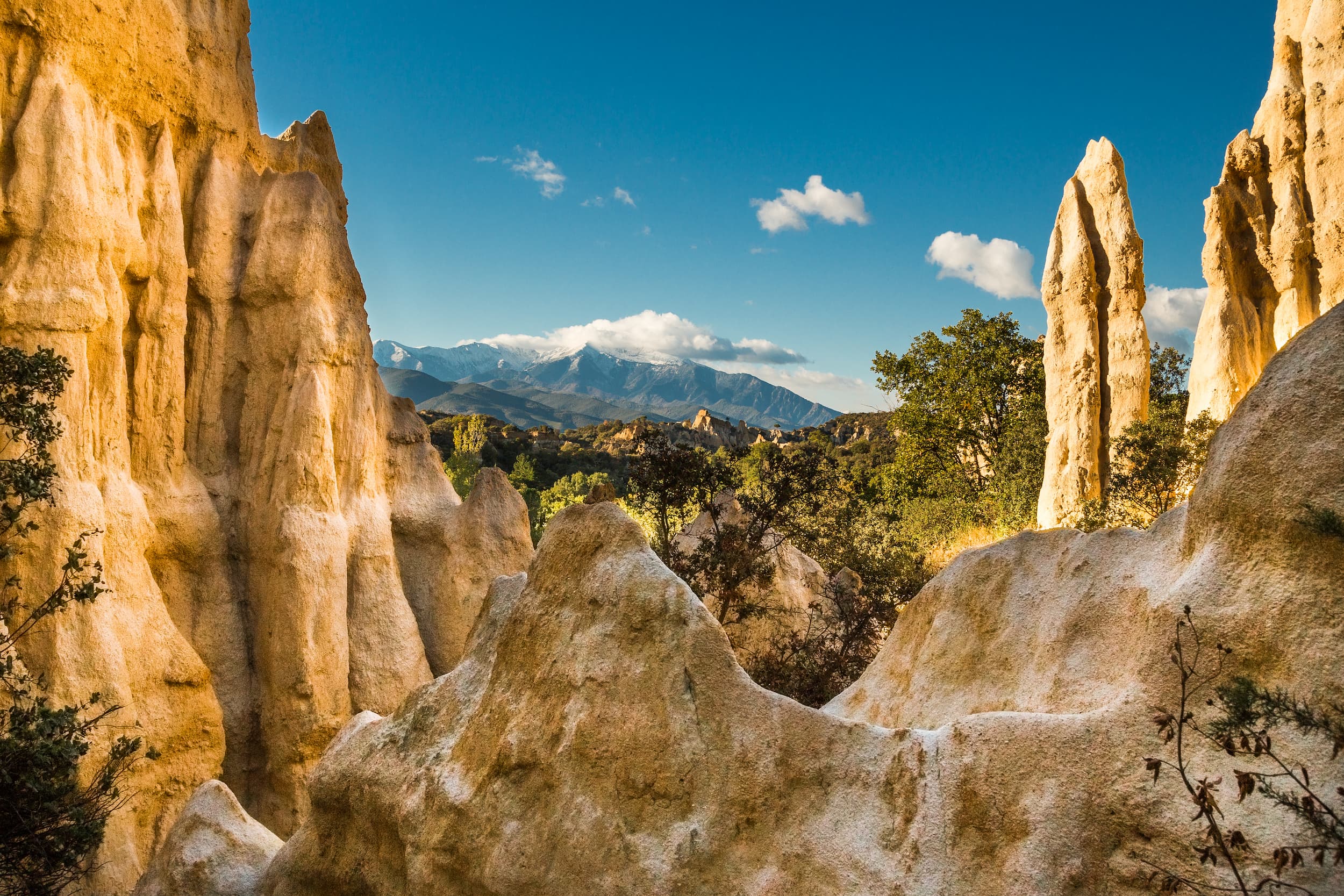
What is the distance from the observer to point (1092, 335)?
84.0ft

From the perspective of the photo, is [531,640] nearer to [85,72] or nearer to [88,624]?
[88,624]

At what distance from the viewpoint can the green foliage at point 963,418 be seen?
3347 cm

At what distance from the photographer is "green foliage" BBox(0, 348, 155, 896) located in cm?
763

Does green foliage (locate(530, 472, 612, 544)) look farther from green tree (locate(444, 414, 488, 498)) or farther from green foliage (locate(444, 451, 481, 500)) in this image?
green tree (locate(444, 414, 488, 498))

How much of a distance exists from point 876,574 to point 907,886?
17.0 metres

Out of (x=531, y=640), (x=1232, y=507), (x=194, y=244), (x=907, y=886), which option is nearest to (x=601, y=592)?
(x=531, y=640)

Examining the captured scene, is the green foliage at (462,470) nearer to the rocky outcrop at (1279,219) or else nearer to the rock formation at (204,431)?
the rock formation at (204,431)

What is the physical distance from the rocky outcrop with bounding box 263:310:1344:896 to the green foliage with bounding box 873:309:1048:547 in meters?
26.9

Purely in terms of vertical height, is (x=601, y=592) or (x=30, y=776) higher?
(x=601, y=592)

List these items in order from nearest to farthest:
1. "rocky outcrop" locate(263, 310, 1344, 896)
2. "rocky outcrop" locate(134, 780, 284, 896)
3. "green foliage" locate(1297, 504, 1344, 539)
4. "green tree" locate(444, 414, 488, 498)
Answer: "green foliage" locate(1297, 504, 1344, 539), "rocky outcrop" locate(263, 310, 1344, 896), "rocky outcrop" locate(134, 780, 284, 896), "green tree" locate(444, 414, 488, 498)

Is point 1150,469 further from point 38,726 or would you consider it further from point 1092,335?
point 38,726

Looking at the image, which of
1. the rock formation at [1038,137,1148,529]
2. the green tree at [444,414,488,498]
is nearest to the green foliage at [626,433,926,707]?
the rock formation at [1038,137,1148,529]

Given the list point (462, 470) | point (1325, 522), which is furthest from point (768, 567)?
point (462, 470)

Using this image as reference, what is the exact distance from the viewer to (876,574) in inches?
859
